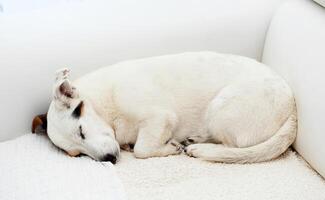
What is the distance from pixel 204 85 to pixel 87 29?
53 cm

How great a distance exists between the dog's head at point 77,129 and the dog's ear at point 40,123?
0.07m

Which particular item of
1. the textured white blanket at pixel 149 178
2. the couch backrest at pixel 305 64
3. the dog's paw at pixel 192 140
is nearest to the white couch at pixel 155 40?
the couch backrest at pixel 305 64

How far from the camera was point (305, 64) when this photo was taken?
1.80 m

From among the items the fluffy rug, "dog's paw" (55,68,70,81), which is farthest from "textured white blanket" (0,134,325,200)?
"dog's paw" (55,68,70,81)

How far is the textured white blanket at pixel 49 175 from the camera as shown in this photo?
5.19 ft

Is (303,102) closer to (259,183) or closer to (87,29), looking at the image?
(259,183)

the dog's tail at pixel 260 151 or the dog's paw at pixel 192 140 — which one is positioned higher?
the dog's tail at pixel 260 151

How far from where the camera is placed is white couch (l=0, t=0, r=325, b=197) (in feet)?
5.85

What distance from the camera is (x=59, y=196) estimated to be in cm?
157

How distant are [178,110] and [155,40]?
1.09ft

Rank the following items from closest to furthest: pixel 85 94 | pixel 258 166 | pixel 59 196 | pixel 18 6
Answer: pixel 59 196
pixel 258 166
pixel 85 94
pixel 18 6

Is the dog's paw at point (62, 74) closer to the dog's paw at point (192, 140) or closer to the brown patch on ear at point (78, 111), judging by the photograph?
the brown patch on ear at point (78, 111)

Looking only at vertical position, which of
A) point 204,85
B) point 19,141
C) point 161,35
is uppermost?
point 161,35

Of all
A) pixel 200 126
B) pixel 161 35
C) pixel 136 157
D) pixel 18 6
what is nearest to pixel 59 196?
pixel 136 157
